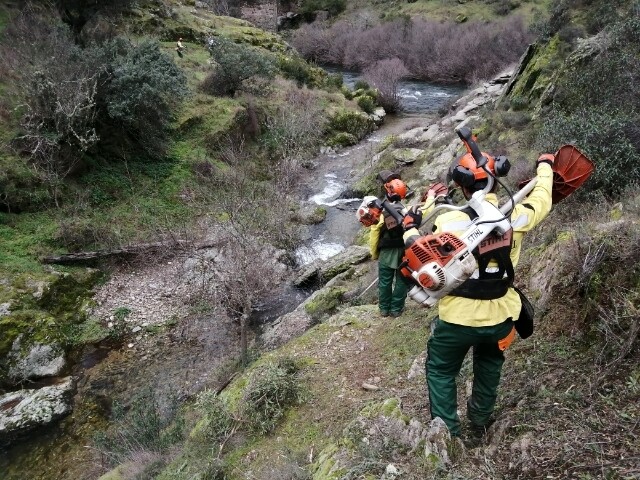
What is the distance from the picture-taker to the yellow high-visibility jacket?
3.17 metres

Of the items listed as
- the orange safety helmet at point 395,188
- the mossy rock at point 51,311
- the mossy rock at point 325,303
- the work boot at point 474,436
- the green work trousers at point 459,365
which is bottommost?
the mossy rock at point 51,311

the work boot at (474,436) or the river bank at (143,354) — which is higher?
the work boot at (474,436)

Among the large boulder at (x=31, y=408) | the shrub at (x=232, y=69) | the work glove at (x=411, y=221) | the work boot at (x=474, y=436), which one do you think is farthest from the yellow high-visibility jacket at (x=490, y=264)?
the shrub at (x=232, y=69)

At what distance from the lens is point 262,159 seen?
18109 millimetres

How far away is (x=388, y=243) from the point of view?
19.9 ft

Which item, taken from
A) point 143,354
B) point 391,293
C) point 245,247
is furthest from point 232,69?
point 391,293

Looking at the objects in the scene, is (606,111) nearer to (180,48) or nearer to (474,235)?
(474,235)

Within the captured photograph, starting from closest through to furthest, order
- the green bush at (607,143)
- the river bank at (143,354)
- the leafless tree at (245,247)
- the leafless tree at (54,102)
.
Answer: the green bush at (607,143) → the river bank at (143,354) → the leafless tree at (245,247) → the leafless tree at (54,102)

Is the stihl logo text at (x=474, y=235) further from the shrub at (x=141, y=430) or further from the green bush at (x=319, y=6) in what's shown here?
the green bush at (x=319, y=6)

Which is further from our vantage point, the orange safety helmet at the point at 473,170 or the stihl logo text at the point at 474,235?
the orange safety helmet at the point at 473,170

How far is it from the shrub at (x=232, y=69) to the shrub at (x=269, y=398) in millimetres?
16470

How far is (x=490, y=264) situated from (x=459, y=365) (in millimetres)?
823

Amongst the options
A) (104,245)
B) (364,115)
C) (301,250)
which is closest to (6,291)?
(104,245)

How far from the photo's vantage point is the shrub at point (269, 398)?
506 cm
